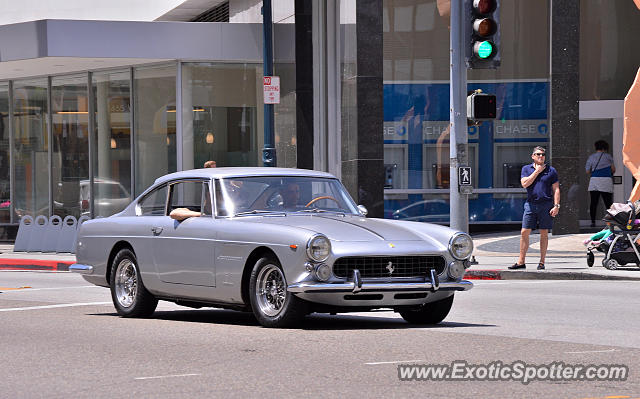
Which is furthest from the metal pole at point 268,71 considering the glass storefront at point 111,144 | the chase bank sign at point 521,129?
the glass storefront at point 111,144

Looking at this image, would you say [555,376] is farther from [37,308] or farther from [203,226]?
[37,308]

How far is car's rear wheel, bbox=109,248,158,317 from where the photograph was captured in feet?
38.9

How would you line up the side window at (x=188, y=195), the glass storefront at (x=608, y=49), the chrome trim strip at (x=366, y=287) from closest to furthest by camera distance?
the chrome trim strip at (x=366, y=287) → the side window at (x=188, y=195) → the glass storefront at (x=608, y=49)

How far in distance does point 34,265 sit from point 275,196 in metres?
12.3

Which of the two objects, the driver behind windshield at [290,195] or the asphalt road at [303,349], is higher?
the driver behind windshield at [290,195]

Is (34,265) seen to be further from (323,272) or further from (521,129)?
(323,272)

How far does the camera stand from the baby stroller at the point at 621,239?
17719 mm

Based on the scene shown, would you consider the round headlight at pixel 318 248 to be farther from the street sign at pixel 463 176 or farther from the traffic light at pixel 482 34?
the street sign at pixel 463 176

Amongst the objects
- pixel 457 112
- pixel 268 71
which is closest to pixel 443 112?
pixel 268 71

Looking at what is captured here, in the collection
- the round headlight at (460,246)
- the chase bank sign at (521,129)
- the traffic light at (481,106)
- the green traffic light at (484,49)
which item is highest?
the green traffic light at (484,49)

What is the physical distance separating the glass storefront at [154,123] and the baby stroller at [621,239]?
12.5m

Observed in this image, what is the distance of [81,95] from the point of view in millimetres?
29812

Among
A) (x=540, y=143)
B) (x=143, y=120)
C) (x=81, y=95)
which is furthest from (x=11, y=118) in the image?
(x=540, y=143)

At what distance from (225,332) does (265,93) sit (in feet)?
41.2
